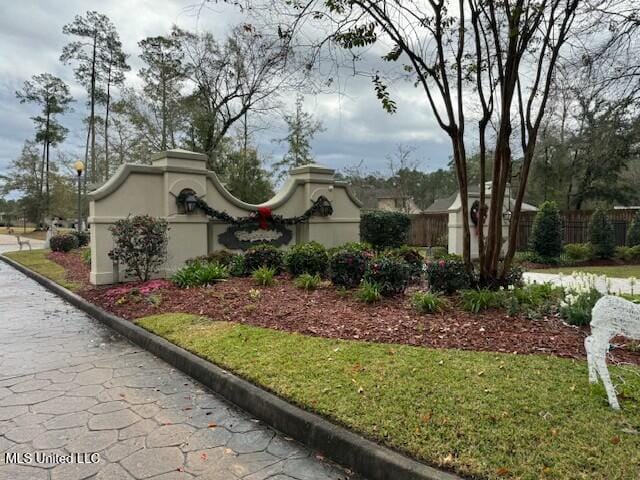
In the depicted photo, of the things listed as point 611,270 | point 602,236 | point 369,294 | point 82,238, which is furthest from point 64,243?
point 602,236

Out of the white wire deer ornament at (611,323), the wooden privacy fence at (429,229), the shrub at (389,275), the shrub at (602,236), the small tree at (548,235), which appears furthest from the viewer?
the wooden privacy fence at (429,229)

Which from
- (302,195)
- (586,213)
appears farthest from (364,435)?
(586,213)

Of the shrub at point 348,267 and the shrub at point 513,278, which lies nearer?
the shrub at point 513,278

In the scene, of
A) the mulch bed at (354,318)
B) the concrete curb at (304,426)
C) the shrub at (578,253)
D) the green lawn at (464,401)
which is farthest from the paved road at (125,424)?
the shrub at (578,253)

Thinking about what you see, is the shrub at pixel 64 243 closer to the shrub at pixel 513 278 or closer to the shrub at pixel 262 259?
the shrub at pixel 262 259

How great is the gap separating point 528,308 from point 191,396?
13.2 ft

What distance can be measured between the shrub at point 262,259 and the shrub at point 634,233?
13.5 meters

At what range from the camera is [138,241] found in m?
7.66

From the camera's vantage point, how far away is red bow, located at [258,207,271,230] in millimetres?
10477

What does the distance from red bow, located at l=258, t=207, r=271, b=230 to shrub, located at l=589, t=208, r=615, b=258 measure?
35.9ft

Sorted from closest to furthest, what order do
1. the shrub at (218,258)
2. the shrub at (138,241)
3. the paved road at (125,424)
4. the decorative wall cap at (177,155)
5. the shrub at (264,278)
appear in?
the paved road at (125,424) < the shrub at (264,278) < the shrub at (138,241) < the decorative wall cap at (177,155) < the shrub at (218,258)

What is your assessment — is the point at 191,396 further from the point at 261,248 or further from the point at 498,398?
the point at 261,248

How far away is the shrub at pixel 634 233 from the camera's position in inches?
572

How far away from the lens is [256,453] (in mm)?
2703
